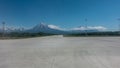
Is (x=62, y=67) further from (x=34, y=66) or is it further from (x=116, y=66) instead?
(x=116, y=66)

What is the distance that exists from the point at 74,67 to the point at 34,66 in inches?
61.4

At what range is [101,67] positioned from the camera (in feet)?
21.5

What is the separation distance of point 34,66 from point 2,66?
1260 millimetres

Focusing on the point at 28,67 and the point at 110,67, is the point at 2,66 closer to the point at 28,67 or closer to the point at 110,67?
the point at 28,67

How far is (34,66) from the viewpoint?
6762mm

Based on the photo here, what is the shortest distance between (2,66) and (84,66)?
3.22 meters

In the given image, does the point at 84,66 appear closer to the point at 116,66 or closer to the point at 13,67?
the point at 116,66

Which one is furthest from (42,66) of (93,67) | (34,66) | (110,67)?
(110,67)

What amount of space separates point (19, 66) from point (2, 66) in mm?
672

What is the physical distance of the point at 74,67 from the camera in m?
6.66

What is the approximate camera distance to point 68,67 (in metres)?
6.62

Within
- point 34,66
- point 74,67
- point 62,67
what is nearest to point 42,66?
point 34,66

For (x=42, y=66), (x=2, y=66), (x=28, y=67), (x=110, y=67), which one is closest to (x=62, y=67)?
(x=42, y=66)

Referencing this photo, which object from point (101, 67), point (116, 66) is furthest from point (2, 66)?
point (116, 66)
